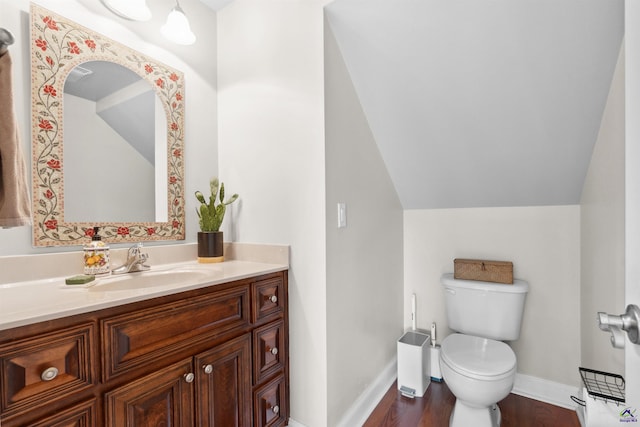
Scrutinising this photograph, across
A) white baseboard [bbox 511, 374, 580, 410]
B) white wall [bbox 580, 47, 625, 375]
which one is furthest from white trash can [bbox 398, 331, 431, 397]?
white wall [bbox 580, 47, 625, 375]

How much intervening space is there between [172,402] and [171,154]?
1159mm

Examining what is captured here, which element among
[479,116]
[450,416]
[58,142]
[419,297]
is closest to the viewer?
[58,142]

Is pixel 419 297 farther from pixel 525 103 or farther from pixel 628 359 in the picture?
pixel 628 359

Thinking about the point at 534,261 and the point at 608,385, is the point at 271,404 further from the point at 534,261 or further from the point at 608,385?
the point at 534,261

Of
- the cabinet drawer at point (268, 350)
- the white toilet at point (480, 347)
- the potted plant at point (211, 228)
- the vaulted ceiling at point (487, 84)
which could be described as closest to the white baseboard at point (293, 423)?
the cabinet drawer at point (268, 350)

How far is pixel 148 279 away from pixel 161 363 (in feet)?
1.48

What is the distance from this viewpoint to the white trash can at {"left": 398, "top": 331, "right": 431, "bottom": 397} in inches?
72.6

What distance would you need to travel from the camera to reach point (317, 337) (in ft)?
4.58

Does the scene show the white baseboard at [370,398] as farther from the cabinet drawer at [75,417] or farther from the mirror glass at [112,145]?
the mirror glass at [112,145]

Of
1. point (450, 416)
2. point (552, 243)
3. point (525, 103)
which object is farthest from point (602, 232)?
point (450, 416)

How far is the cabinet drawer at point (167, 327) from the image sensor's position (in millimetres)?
847

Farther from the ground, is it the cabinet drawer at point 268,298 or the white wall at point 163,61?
the white wall at point 163,61

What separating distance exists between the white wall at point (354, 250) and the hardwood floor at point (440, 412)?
0.17 meters

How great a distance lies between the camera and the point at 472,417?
1.49m
